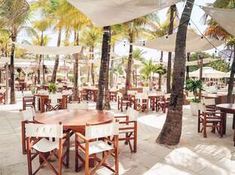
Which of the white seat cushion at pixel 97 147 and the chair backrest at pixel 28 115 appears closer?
the white seat cushion at pixel 97 147

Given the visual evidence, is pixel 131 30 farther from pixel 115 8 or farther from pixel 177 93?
pixel 115 8

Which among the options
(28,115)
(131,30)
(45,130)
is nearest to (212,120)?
(28,115)

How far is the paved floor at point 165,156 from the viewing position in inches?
175

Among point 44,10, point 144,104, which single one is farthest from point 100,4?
point 44,10

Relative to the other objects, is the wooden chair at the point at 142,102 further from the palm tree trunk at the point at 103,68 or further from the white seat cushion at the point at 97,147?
the white seat cushion at the point at 97,147

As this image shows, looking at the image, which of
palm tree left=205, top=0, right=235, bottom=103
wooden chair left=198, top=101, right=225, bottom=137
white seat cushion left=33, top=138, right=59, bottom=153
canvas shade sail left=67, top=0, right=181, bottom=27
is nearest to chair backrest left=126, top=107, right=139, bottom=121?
white seat cushion left=33, top=138, right=59, bottom=153

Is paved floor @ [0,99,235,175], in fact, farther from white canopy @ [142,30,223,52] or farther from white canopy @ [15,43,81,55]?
white canopy @ [15,43,81,55]

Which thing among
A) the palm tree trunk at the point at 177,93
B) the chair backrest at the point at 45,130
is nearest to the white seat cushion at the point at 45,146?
the chair backrest at the point at 45,130

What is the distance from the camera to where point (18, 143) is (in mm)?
5996

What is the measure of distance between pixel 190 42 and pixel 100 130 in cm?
546

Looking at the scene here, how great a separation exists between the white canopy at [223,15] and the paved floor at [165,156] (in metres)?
2.57

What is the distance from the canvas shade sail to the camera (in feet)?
15.8

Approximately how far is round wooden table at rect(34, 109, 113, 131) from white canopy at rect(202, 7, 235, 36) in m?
2.79

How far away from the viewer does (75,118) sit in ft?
16.2
